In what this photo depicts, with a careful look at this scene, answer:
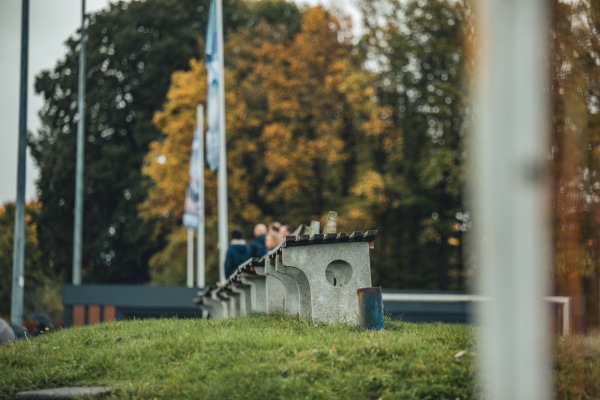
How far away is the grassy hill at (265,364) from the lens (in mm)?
7918

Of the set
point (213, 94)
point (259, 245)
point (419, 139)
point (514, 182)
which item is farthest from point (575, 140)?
point (419, 139)

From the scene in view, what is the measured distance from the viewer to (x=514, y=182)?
320cm

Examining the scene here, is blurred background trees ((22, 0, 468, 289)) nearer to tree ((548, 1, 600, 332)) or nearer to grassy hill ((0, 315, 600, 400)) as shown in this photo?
grassy hill ((0, 315, 600, 400))

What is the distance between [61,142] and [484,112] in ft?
136

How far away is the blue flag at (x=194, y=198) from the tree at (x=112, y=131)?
9.28 meters

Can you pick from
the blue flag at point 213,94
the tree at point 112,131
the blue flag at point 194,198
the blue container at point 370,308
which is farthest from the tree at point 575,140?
the tree at point 112,131

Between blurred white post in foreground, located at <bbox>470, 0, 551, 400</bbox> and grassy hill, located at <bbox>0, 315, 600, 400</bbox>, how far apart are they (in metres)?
4.52

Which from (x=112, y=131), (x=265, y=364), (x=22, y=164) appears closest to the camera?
(x=265, y=364)

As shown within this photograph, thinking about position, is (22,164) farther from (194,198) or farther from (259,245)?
(259,245)

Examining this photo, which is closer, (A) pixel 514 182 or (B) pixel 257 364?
(A) pixel 514 182

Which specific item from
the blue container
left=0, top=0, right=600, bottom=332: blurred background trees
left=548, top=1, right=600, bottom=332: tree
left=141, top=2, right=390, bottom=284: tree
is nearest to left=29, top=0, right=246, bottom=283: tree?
left=0, top=0, right=600, bottom=332: blurred background trees

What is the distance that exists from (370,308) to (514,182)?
7726mm

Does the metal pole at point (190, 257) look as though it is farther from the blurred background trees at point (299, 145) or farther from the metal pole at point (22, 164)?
the metal pole at point (22, 164)

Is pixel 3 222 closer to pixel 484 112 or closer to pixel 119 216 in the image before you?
pixel 119 216
